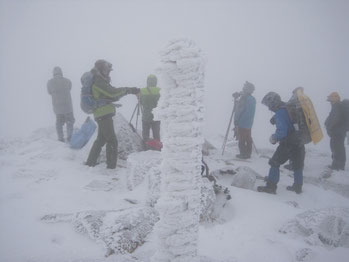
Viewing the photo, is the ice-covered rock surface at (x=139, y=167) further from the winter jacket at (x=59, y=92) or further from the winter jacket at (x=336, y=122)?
the winter jacket at (x=336, y=122)

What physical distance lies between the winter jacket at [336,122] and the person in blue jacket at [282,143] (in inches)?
109

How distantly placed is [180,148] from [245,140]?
6587 millimetres

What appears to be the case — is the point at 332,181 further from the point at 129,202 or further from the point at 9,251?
the point at 9,251

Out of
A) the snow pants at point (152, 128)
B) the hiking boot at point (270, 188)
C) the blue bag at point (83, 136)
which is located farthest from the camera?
the snow pants at point (152, 128)

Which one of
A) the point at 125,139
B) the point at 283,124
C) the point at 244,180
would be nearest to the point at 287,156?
the point at 283,124

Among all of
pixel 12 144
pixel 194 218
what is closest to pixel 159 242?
pixel 194 218

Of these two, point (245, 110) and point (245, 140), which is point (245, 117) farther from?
point (245, 140)

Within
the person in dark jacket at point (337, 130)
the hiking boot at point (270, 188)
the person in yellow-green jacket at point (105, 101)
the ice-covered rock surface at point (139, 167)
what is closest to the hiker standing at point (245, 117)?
the person in dark jacket at point (337, 130)

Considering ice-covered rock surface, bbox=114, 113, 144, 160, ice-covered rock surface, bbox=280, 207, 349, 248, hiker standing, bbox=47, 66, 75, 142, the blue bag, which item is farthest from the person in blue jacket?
hiker standing, bbox=47, 66, 75, 142

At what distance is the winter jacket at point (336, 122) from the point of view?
704 cm

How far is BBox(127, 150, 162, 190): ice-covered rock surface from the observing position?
4.82 m

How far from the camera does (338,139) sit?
7230mm

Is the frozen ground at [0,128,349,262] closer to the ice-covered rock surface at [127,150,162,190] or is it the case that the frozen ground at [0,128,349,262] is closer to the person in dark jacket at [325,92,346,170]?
the ice-covered rock surface at [127,150,162,190]

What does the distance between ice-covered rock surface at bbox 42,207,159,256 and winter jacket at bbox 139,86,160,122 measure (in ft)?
13.3
